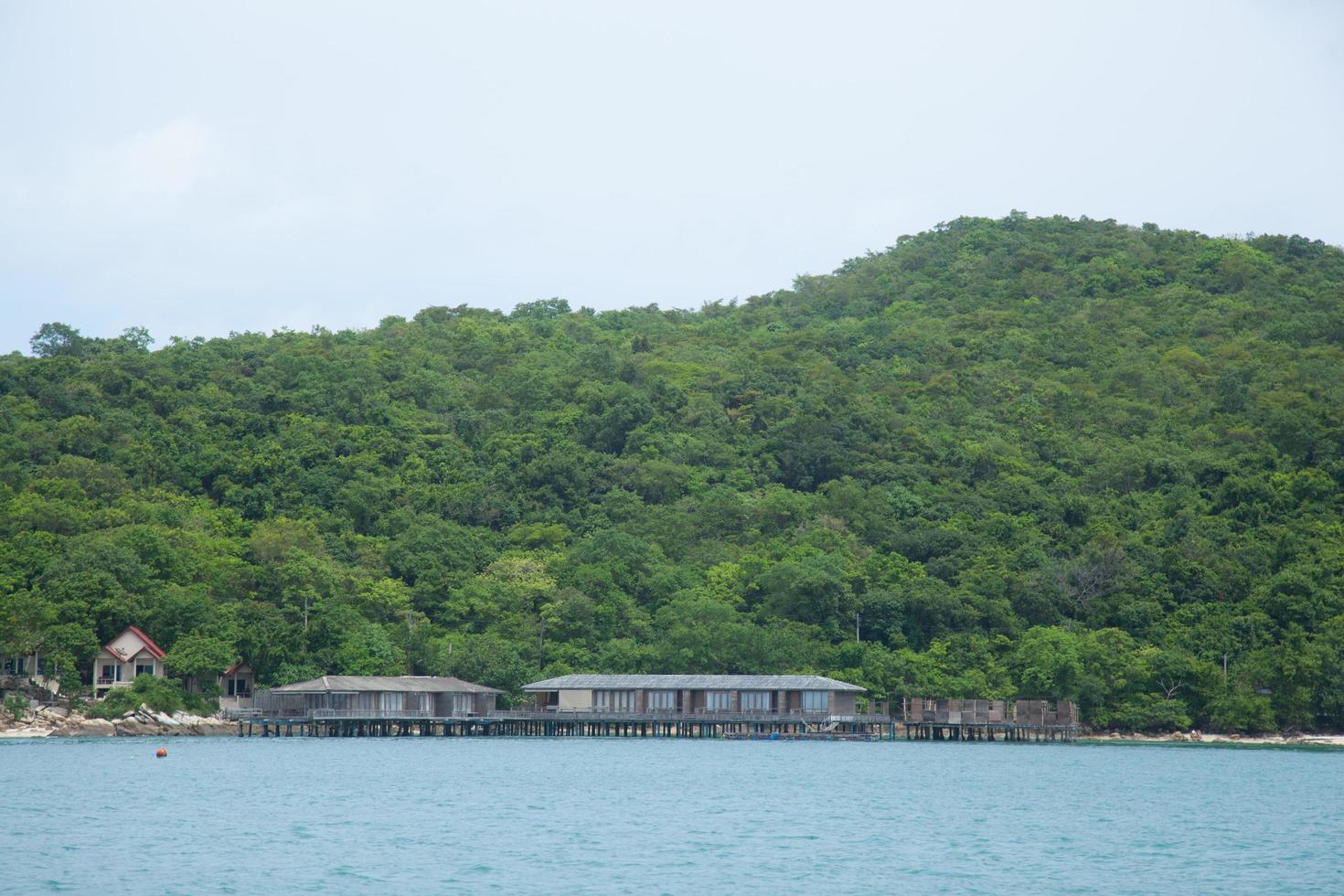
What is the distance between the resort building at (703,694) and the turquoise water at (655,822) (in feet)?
25.0

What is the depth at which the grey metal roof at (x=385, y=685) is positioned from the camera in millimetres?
70312

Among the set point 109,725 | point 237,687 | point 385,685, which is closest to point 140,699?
point 109,725

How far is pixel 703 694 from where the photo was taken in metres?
73.9

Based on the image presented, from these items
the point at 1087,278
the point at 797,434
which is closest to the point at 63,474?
the point at 797,434

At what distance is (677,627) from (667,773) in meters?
20.6

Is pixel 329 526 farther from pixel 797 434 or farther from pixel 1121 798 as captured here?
pixel 1121 798

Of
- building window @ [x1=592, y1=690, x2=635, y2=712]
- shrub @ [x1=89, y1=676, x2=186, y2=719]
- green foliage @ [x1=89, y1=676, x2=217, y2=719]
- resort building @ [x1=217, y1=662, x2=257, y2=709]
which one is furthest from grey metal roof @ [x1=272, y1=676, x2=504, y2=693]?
building window @ [x1=592, y1=690, x2=635, y2=712]

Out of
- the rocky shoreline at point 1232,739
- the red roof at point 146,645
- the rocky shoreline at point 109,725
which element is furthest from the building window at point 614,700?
the rocky shoreline at point 1232,739

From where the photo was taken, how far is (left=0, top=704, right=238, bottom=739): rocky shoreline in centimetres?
6706

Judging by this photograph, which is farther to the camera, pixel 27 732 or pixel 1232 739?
pixel 1232 739

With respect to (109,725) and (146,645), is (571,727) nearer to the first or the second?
(146,645)

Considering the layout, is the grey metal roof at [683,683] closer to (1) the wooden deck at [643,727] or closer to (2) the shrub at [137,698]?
(1) the wooden deck at [643,727]

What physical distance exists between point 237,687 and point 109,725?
7556 mm

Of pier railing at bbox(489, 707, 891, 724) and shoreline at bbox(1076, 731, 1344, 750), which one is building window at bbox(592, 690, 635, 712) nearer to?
pier railing at bbox(489, 707, 891, 724)
